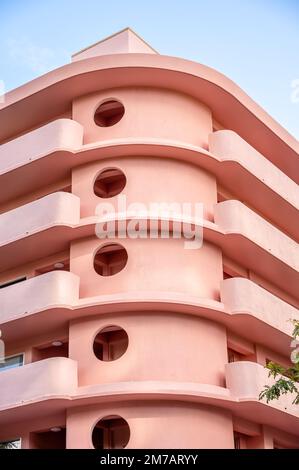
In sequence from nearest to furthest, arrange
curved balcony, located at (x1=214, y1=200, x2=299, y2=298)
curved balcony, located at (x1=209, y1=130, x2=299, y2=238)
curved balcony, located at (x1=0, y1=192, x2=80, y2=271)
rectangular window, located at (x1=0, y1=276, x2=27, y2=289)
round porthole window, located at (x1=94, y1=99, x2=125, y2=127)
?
curved balcony, located at (x1=0, y1=192, x2=80, y2=271) → curved balcony, located at (x1=214, y1=200, x2=299, y2=298) → curved balcony, located at (x1=209, y1=130, x2=299, y2=238) → rectangular window, located at (x1=0, y1=276, x2=27, y2=289) → round porthole window, located at (x1=94, y1=99, x2=125, y2=127)

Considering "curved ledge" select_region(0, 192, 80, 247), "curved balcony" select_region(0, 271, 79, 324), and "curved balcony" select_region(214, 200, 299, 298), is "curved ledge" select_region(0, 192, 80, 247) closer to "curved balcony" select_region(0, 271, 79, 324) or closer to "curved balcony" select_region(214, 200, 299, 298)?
"curved balcony" select_region(0, 271, 79, 324)

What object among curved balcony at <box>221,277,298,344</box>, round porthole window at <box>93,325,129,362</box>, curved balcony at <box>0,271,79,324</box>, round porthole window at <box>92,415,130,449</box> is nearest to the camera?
curved balcony at <box>0,271,79,324</box>

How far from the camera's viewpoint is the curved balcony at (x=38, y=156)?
25375mm

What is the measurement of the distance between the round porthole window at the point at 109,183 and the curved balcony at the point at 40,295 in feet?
12.5

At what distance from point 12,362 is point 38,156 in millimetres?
6316

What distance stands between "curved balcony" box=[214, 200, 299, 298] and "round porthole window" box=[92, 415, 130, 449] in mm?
6056

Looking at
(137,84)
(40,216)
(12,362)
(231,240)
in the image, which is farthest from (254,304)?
(137,84)

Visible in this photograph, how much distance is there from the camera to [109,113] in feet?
89.8

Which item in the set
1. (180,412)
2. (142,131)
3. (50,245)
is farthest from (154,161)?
(180,412)

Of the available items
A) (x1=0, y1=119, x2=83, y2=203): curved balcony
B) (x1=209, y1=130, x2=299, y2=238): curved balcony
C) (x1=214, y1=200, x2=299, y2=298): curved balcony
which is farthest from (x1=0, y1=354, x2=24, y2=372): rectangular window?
(x1=209, y1=130, x2=299, y2=238): curved balcony

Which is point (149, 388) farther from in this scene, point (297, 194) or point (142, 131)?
point (297, 194)

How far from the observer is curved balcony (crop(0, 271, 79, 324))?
2334 centimetres

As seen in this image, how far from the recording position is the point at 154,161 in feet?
82.8
